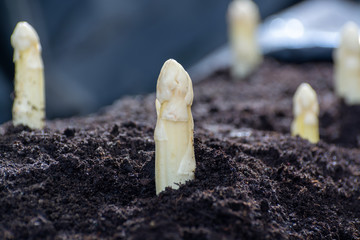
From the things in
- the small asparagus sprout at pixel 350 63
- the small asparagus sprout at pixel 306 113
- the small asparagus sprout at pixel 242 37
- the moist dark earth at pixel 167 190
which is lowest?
the moist dark earth at pixel 167 190

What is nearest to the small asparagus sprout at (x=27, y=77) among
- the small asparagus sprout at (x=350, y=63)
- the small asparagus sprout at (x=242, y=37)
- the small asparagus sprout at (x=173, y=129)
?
the small asparagus sprout at (x=173, y=129)

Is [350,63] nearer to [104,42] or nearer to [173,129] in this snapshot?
[173,129]

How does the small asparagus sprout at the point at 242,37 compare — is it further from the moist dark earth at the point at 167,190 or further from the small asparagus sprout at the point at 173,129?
the small asparagus sprout at the point at 173,129

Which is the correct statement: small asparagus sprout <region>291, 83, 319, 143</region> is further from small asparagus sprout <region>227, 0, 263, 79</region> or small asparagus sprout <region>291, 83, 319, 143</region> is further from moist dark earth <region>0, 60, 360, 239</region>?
small asparagus sprout <region>227, 0, 263, 79</region>

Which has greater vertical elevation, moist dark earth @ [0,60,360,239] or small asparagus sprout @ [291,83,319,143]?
small asparagus sprout @ [291,83,319,143]

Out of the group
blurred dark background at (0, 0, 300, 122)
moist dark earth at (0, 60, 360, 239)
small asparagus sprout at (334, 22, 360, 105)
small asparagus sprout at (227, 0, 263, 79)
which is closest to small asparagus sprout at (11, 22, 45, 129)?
moist dark earth at (0, 60, 360, 239)

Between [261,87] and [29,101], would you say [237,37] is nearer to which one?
[261,87]

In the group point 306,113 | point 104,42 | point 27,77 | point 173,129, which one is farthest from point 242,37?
point 173,129
